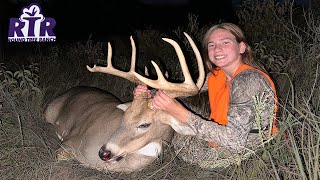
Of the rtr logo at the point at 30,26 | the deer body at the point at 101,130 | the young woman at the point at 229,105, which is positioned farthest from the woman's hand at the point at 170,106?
the rtr logo at the point at 30,26

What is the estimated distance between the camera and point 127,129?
10.6 ft

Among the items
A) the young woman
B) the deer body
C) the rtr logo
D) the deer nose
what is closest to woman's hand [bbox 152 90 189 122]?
the young woman

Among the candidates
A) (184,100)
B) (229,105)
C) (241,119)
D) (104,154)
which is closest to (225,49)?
(229,105)

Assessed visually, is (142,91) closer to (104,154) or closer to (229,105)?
(104,154)

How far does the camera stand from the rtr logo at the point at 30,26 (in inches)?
338

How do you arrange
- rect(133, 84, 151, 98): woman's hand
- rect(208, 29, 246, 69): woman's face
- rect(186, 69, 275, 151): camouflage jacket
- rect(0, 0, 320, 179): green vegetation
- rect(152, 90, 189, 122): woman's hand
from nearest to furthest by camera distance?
1. rect(0, 0, 320, 179): green vegetation
2. rect(186, 69, 275, 151): camouflage jacket
3. rect(152, 90, 189, 122): woman's hand
4. rect(208, 29, 246, 69): woman's face
5. rect(133, 84, 151, 98): woman's hand

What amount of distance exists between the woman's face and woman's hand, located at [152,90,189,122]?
48cm

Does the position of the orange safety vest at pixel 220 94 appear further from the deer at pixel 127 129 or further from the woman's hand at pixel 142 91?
the woman's hand at pixel 142 91

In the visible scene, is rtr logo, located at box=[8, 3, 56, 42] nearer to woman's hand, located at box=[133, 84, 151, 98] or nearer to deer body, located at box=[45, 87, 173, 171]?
deer body, located at box=[45, 87, 173, 171]

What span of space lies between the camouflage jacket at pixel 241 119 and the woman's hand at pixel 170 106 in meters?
0.05

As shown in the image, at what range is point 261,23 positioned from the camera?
7.15 metres

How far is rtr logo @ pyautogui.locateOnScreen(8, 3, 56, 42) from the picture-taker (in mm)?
8582

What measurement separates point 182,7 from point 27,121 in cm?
1069

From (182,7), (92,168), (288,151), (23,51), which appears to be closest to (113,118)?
(92,168)
